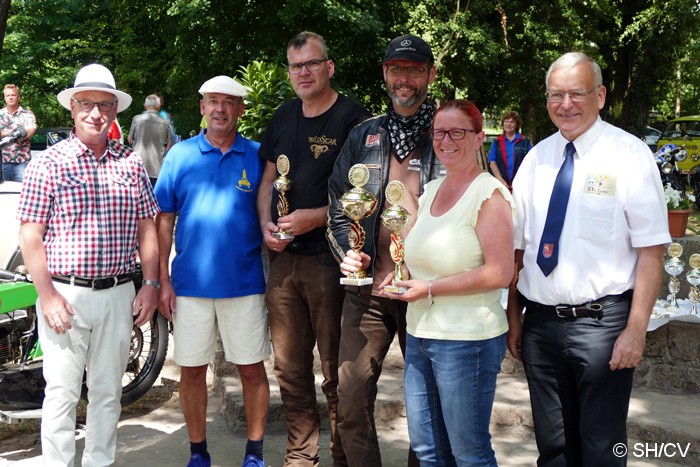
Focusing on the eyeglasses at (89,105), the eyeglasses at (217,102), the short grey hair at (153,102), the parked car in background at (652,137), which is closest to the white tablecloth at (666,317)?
the eyeglasses at (217,102)

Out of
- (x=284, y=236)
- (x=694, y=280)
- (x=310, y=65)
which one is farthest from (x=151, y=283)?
(x=694, y=280)

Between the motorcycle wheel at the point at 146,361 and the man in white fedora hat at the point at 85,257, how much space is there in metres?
1.27

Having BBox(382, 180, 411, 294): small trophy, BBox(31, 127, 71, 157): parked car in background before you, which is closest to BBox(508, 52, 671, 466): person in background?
BBox(382, 180, 411, 294): small trophy

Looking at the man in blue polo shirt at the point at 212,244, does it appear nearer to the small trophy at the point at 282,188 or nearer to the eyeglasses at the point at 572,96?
the small trophy at the point at 282,188

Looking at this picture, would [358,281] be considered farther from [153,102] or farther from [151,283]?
[153,102]

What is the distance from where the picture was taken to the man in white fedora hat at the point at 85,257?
3607mm

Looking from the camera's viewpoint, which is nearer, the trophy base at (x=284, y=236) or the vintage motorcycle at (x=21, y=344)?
the trophy base at (x=284, y=236)

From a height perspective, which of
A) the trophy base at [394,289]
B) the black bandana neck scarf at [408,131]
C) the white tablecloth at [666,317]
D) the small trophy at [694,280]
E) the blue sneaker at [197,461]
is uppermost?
the black bandana neck scarf at [408,131]

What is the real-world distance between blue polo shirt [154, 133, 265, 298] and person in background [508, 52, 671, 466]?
1523 millimetres

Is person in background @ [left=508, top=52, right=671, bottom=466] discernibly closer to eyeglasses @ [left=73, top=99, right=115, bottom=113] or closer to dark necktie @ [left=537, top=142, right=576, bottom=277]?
dark necktie @ [left=537, top=142, right=576, bottom=277]

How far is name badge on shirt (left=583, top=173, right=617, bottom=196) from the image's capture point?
3.01 metres

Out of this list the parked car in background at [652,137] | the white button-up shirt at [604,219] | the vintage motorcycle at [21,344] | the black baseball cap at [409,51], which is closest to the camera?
the white button-up shirt at [604,219]

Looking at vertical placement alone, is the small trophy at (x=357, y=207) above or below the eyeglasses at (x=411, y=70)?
below

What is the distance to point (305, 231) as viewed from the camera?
155 inches
